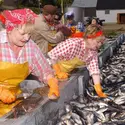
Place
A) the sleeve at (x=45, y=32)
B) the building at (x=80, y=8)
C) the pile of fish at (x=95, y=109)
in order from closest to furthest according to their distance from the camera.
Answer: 1. the pile of fish at (x=95, y=109)
2. the sleeve at (x=45, y=32)
3. the building at (x=80, y=8)

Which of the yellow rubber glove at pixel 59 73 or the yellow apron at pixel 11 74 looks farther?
the yellow rubber glove at pixel 59 73

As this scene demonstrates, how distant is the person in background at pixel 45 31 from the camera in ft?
23.1

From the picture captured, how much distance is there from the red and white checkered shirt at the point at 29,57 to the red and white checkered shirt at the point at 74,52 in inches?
46.1

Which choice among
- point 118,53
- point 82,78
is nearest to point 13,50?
point 82,78

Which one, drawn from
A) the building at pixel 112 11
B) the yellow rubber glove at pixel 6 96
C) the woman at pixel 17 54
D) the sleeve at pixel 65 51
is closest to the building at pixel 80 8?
the building at pixel 112 11

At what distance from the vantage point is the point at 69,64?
627cm

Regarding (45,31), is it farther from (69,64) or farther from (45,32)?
(69,64)

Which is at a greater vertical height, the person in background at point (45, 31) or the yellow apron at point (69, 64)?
the person in background at point (45, 31)

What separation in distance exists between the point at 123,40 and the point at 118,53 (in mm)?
4020

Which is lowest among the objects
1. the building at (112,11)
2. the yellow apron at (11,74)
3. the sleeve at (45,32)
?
the building at (112,11)

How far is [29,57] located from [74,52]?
1590mm

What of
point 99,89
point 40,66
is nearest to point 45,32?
point 99,89

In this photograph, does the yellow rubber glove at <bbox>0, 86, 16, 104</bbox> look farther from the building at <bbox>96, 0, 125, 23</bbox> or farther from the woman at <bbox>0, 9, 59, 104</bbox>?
the building at <bbox>96, 0, 125, 23</bbox>

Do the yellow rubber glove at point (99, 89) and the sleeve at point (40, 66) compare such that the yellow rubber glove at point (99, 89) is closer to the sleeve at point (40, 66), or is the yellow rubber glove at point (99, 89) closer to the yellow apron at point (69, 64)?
the yellow apron at point (69, 64)
